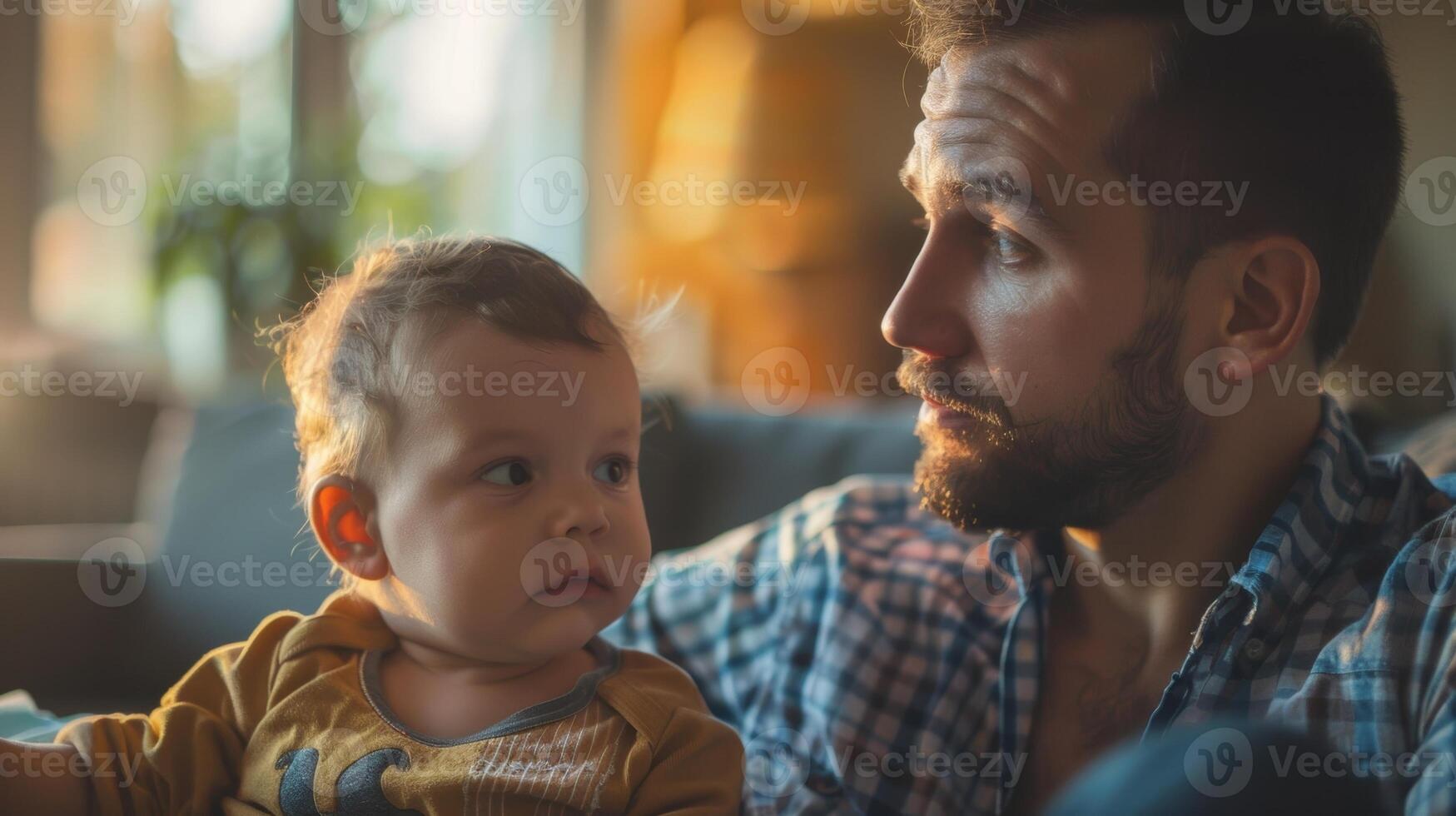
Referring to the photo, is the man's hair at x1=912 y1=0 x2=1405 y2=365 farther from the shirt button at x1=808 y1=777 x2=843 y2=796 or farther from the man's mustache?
the shirt button at x1=808 y1=777 x2=843 y2=796

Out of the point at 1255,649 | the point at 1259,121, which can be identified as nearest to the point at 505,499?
the point at 1255,649

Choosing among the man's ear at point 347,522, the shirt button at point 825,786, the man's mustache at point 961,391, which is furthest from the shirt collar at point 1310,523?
the man's ear at point 347,522

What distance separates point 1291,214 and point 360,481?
0.88m

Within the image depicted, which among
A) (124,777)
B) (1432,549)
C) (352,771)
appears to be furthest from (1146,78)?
(124,777)

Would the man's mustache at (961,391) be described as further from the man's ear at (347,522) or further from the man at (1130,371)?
the man's ear at (347,522)

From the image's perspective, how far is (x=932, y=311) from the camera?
1137 mm

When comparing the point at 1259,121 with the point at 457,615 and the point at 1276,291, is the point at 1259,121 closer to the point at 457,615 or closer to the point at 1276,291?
the point at 1276,291

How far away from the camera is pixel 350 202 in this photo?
3438 millimetres

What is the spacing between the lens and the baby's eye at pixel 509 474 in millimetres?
960

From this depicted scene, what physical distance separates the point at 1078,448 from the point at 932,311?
19cm

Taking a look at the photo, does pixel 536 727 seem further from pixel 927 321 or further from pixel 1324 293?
pixel 1324 293

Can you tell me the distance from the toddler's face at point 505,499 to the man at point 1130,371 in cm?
34

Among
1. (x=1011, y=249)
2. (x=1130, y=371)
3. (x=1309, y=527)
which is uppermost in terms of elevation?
(x=1011, y=249)

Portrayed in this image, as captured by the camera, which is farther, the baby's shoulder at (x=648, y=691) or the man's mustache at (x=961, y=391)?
the man's mustache at (x=961, y=391)
